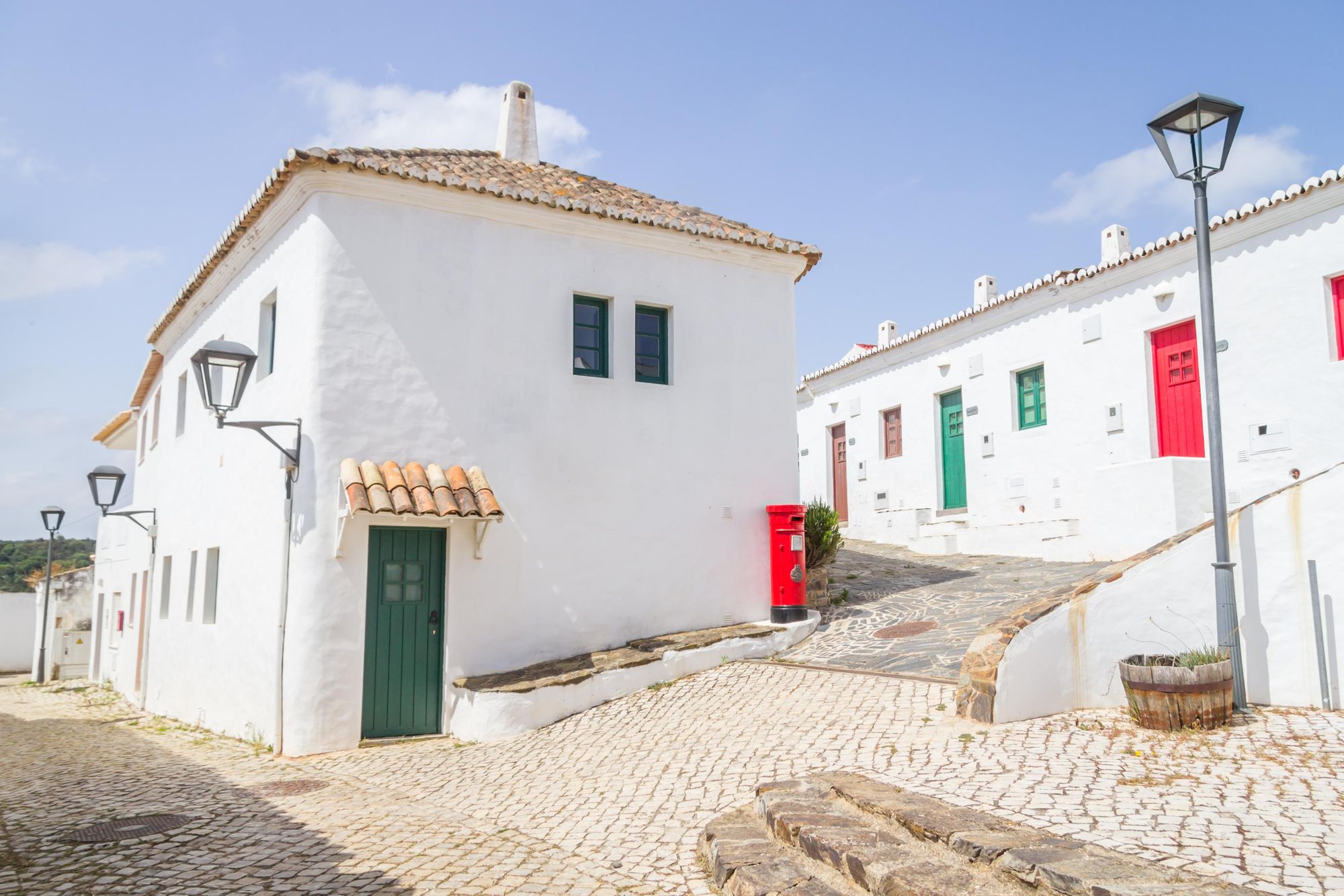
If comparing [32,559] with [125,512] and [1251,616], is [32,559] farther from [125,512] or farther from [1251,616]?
[1251,616]

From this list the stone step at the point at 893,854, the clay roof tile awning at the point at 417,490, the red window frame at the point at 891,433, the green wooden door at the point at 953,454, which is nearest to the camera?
the stone step at the point at 893,854

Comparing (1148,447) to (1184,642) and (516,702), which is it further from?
(516,702)

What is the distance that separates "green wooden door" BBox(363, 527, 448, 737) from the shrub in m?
4.70

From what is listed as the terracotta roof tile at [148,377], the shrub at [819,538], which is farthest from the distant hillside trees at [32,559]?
the shrub at [819,538]

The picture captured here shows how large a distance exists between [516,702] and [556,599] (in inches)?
60.0

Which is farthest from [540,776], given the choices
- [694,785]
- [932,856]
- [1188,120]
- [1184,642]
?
[1188,120]

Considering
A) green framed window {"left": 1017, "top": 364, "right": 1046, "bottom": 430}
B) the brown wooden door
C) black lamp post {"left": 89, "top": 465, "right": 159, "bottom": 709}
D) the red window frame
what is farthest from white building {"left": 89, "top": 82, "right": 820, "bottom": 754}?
the brown wooden door

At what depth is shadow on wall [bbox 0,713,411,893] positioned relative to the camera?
512 cm

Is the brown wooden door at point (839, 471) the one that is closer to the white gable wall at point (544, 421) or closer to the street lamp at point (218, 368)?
the white gable wall at point (544, 421)

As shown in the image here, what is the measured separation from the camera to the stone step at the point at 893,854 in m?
3.68

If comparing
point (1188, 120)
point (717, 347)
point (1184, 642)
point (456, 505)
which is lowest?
point (1184, 642)

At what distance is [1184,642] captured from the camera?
7.18 meters

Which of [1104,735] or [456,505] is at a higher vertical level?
[456,505]

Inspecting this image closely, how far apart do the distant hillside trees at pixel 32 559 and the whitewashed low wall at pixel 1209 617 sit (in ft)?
88.5
